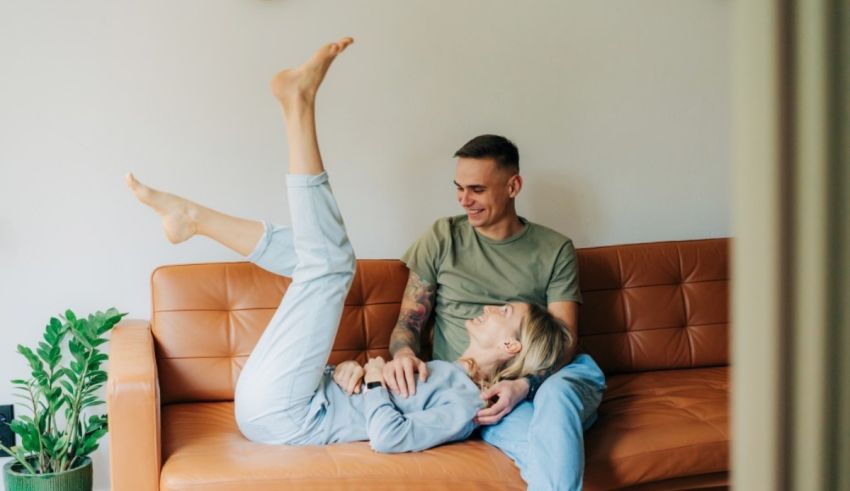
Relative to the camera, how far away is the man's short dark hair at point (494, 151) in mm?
2779

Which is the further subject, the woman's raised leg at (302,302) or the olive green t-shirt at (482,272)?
the olive green t-shirt at (482,272)

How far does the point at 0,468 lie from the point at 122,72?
1347mm

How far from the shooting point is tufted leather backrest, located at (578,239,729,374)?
303 centimetres

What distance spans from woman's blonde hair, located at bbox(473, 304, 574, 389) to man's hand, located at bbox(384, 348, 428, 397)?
150 mm

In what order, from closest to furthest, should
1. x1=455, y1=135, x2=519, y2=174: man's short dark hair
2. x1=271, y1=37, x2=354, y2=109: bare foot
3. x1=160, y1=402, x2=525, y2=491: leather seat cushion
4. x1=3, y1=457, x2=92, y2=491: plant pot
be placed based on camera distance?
1. x1=160, y1=402, x2=525, y2=491: leather seat cushion
2. x1=271, y1=37, x2=354, y2=109: bare foot
3. x1=3, y1=457, x2=92, y2=491: plant pot
4. x1=455, y1=135, x2=519, y2=174: man's short dark hair

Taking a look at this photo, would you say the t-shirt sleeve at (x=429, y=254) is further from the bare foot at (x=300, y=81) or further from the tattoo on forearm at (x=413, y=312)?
the bare foot at (x=300, y=81)

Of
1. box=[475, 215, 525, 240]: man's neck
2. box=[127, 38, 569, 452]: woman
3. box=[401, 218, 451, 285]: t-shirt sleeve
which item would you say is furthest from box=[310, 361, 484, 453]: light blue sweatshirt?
box=[475, 215, 525, 240]: man's neck

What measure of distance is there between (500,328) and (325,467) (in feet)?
2.05

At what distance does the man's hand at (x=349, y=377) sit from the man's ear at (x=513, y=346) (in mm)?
409

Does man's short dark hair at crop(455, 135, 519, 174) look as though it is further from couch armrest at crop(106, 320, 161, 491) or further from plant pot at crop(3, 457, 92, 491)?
plant pot at crop(3, 457, 92, 491)

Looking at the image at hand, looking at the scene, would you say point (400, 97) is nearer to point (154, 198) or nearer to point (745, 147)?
point (154, 198)

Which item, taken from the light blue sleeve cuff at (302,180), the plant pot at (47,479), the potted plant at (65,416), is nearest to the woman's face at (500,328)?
the light blue sleeve cuff at (302,180)

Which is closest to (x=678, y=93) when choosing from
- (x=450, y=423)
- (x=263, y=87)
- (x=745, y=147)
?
(x=263, y=87)

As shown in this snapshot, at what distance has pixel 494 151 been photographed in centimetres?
279
